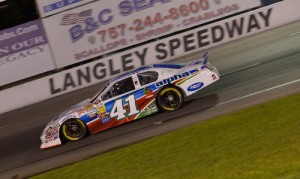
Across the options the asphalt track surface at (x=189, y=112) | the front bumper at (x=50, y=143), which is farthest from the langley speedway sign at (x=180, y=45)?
the front bumper at (x=50, y=143)

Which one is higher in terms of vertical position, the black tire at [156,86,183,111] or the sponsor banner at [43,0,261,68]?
the sponsor banner at [43,0,261,68]

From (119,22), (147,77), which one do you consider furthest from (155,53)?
(147,77)

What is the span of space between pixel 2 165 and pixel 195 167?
6.67 metres

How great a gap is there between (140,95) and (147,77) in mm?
521

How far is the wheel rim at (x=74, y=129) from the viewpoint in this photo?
530 inches

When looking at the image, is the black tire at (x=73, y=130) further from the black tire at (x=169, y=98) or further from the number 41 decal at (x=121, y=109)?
the black tire at (x=169, y=98)

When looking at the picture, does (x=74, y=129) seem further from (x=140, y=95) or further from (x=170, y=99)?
(x=170, y=99)

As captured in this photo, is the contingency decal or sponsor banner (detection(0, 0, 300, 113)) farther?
sponsor banner (detection(0, 0, 300, 113))

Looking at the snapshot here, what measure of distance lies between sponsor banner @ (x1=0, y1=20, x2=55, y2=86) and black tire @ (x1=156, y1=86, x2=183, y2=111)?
35.0 feet

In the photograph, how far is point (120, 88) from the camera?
13203 millimetres

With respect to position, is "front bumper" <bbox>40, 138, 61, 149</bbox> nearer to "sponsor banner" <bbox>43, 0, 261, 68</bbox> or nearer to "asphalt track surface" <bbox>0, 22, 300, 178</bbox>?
"asphalt track surface" <bbox>0, 22, 300, 178</bbox>

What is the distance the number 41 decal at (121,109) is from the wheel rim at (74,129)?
944 millimetres

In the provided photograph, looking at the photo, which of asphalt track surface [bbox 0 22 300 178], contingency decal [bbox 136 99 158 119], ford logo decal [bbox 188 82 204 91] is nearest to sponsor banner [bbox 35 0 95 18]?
asphalt track surface [bbox 0 22 300 178]

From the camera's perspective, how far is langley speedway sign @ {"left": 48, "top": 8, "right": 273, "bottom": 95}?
21094 millimetres
